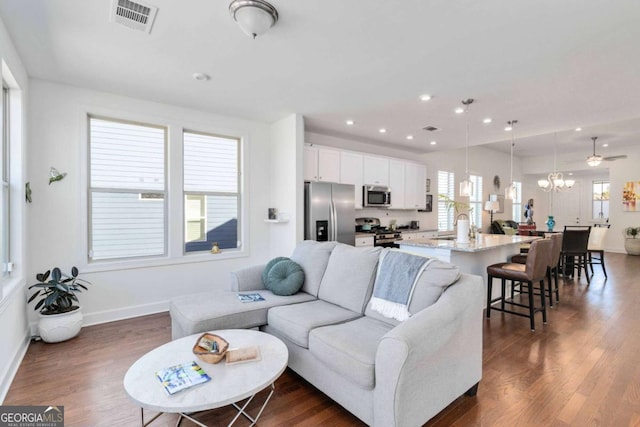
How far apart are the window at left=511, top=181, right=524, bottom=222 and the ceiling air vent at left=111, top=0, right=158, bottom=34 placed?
1121 centimetres

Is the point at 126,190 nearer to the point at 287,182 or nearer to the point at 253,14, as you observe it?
the point at 287,182

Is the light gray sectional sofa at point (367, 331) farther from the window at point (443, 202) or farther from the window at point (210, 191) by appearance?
the window at point (443, 202)

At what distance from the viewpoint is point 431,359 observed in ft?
5.83

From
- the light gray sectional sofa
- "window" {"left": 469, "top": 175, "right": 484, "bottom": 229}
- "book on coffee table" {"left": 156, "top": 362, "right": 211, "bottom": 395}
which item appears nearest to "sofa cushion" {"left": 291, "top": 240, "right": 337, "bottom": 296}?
the light gray sectional sofa

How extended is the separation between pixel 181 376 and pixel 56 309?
246 cm

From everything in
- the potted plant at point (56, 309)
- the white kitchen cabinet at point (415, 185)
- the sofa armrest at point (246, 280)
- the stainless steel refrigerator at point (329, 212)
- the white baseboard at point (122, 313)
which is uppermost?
the white kitchen cabinet at point (415, 185)

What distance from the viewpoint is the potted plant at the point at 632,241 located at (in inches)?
328

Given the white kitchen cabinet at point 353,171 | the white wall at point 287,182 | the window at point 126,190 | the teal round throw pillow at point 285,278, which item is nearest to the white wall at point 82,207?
the window at point 126,190

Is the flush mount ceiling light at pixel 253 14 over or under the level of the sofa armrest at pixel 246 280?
over

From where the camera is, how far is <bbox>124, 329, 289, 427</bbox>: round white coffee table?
4.71 ft

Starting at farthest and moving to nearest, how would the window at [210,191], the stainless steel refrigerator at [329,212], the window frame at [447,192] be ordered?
the window frame at [447,192]
the stainless steel refrigerator at [329,212]
the window at [210,191]

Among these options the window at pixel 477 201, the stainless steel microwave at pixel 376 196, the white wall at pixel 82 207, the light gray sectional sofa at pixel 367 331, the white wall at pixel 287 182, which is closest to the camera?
the light gray sectional sofa at pixel 367 331

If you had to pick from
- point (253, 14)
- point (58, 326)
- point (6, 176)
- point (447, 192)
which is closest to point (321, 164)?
point (253, 14)

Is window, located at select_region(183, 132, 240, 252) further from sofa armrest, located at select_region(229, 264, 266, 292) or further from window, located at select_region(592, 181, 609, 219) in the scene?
window, located at select_region(592, 181, 609, 219)
